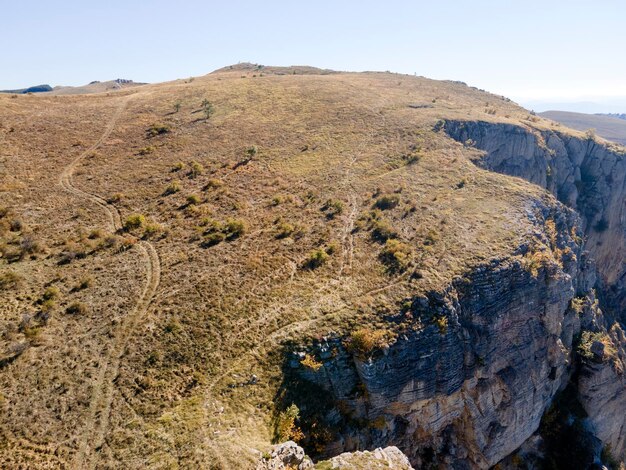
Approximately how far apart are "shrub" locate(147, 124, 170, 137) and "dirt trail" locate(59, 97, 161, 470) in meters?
25.9

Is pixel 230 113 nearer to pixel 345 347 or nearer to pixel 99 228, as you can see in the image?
pixel 99 228

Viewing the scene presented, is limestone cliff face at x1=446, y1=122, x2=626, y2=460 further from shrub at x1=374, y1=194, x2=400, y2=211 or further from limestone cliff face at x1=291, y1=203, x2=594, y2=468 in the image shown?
limestone cliff face at x1=291, y1=203, x2=594, y2=468

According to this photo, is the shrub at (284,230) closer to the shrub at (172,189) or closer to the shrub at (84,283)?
the shrub at (172,189)

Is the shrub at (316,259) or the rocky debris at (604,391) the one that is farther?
the rocky debris at (604,391)

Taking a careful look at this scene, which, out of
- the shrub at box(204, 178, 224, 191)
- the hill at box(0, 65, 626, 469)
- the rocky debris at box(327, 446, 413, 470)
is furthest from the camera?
the shrub at box(204, 178, 224, 191)

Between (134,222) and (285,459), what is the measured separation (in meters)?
33.9

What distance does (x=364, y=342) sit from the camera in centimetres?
3394

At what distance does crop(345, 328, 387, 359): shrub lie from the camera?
33.9 meters

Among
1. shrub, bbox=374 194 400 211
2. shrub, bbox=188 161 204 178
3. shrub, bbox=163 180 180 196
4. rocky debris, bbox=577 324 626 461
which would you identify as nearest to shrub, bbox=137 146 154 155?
shrub, bbox=188 161 204 178

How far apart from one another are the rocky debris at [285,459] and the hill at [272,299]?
0.99 m

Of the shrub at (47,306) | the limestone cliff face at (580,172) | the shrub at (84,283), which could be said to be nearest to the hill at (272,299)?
the shrub at (84,283)

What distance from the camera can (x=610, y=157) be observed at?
97.8 meters

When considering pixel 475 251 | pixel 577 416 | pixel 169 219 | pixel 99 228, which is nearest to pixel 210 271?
pixel 169 219

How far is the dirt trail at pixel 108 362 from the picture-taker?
947 inches
